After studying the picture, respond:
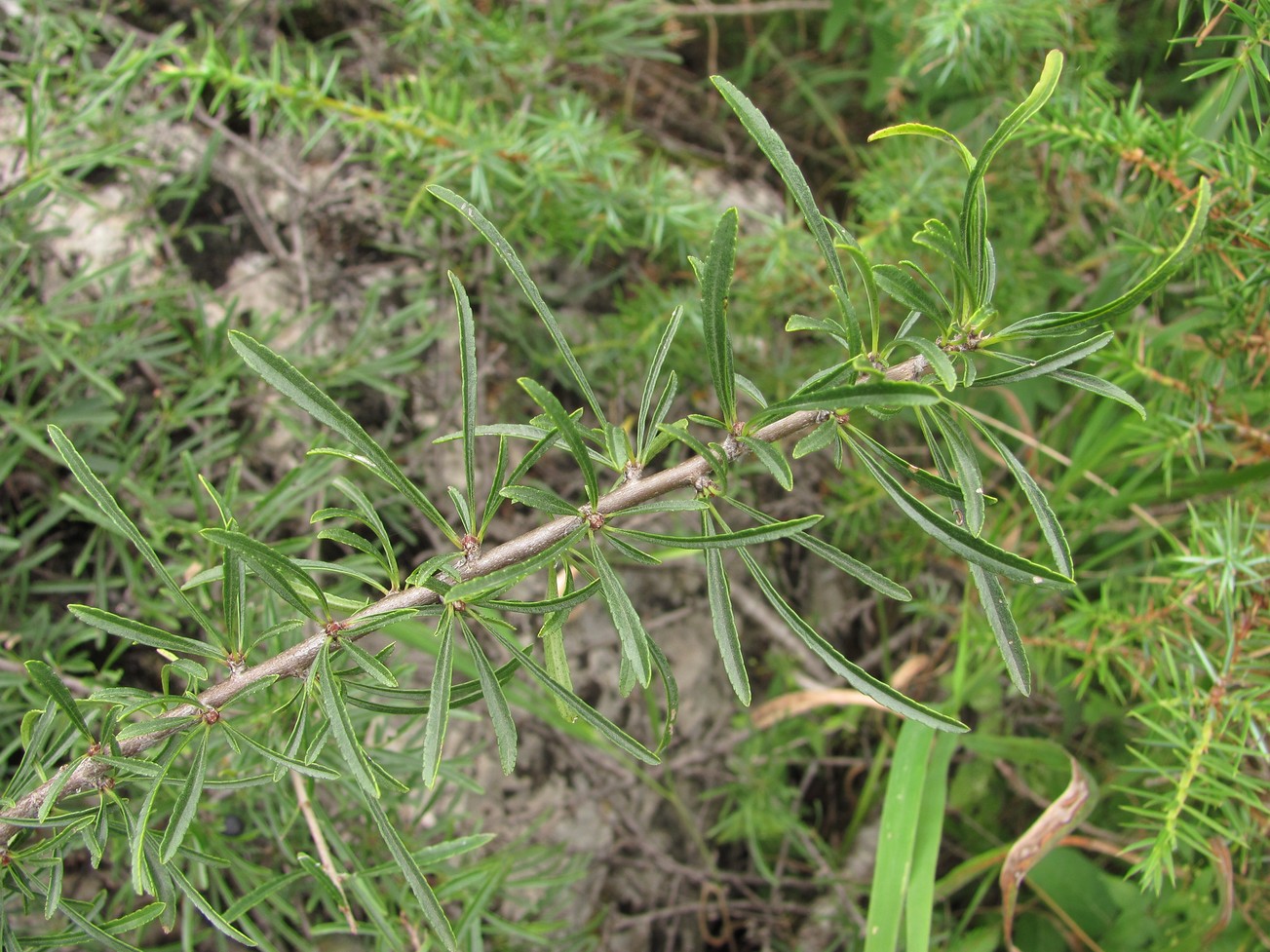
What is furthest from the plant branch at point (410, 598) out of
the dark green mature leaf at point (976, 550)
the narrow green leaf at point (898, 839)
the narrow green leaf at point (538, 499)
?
the narrow green leaf at point (898, 839)

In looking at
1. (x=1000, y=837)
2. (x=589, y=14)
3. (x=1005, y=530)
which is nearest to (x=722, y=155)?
(x=589, y=14)

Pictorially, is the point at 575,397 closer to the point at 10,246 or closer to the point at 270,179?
the point at 270,179

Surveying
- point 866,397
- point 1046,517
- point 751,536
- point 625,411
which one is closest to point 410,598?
point 751,536

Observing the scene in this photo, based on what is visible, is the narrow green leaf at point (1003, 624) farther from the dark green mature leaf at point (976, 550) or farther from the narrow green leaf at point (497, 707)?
the narrow green leaf at point (497, 707)

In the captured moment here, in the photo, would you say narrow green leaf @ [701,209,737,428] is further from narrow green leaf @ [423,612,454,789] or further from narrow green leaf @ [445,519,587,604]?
narrow green leaf @ [423,612,454,789]

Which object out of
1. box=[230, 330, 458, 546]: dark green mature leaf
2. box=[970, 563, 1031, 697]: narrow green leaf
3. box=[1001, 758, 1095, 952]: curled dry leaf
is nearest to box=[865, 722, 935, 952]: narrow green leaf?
box=[1001, 758, 1095, 952]: curled dry leaf

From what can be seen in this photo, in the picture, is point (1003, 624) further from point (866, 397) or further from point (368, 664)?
point (368, 664)
